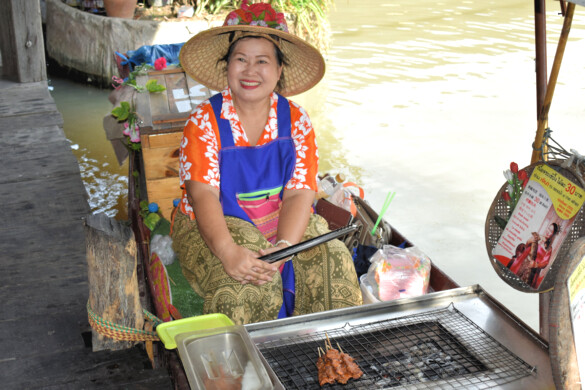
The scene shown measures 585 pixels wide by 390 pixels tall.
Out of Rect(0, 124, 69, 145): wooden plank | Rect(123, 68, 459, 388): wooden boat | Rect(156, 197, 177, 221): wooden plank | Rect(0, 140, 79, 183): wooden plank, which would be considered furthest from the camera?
Rect(0, 124, 69, 145): wooden plank

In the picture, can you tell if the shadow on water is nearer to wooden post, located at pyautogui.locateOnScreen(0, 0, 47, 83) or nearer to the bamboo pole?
wooden post, located at pyautogui.locateOnScreen(0, 0, 47, 83)

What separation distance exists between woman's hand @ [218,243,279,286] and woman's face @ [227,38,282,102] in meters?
0.65

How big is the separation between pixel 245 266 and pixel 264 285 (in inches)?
6.1

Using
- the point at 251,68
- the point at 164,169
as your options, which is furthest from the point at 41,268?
the point at 251,68

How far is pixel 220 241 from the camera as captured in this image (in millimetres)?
2543

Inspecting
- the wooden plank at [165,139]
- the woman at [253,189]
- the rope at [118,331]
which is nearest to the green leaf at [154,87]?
the wooden plank at [165,139]

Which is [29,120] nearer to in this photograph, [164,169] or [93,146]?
[93,146]

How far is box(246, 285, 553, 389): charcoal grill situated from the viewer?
1.99m

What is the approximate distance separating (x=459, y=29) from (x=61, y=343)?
967 centimetres

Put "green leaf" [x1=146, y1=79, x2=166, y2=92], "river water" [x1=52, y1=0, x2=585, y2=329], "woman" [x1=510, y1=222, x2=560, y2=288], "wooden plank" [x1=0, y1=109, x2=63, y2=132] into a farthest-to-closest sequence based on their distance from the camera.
Answer: "wooden plank" [x1=0, y1=109, x2=63, y2=132] < "river water" [x1=52, y1=0, x2=585, y2=329] < "green leaf" [x1=146, y1=79, x2=166, y2=92] < "woman" [x1=510, y1=222, x2=560, y2=288]

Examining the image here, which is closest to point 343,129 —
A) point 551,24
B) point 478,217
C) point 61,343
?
point 478,217

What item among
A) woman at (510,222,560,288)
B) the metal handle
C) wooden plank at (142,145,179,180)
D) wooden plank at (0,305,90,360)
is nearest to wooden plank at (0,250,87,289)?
wooden plank at (0,305,90,360)

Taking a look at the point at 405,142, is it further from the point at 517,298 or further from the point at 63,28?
the point at 63,28

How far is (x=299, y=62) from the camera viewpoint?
2.94 metres
